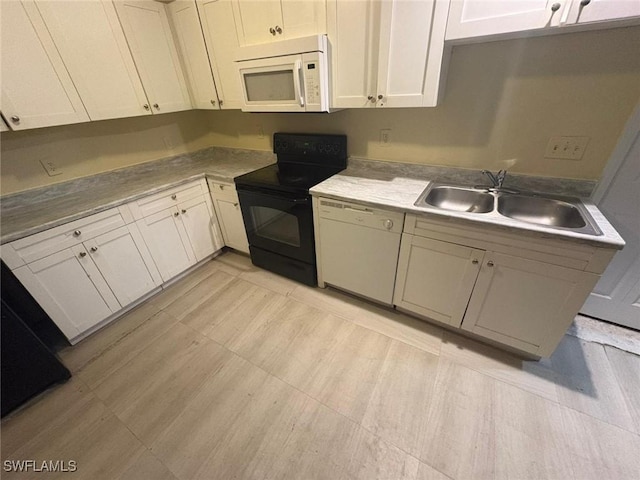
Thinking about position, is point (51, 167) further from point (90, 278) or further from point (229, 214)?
point (229, 214)

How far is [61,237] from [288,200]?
1379mm

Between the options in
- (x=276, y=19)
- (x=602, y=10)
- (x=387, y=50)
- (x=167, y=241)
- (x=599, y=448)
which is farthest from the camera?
(x=167, y=241)

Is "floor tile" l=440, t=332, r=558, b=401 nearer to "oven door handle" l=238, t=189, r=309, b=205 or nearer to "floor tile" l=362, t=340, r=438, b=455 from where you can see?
"floor tile" l=362, t=340, r=438, b=455

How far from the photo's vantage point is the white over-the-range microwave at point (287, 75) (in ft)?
5.06

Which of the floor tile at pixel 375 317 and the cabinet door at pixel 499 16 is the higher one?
the cabinet door at pixel 499 16

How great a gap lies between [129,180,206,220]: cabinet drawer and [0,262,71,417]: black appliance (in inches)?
28.9

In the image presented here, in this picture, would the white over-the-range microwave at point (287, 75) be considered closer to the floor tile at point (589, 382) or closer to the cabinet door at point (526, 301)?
the cabinet door at point (526, 301)

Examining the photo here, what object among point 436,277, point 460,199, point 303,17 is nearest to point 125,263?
point 303,17

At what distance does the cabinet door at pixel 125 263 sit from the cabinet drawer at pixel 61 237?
55 millimetres

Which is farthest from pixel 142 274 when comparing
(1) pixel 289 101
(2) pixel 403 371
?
(2) pixel 403 371

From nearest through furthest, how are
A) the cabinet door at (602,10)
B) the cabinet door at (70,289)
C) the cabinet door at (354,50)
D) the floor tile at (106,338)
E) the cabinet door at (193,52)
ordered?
the cabinet door at (602,10) → the cabinet door at (354,50) → the cabinet door at (70,289) → the floor tile at (106,338) → the cabinet door at (193,52)

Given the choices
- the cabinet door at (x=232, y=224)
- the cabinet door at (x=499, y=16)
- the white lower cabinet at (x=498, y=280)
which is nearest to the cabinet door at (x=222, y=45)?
the cabinet door at (x=232, y=224)

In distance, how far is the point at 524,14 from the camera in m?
1.10

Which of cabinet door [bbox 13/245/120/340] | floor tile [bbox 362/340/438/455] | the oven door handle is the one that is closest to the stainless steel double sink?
the oven door handle
